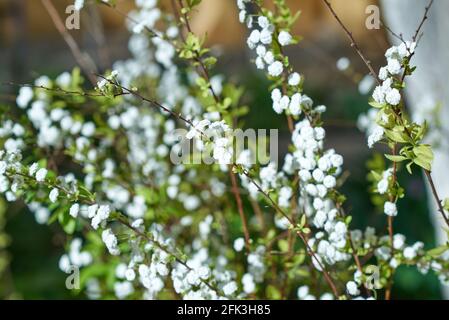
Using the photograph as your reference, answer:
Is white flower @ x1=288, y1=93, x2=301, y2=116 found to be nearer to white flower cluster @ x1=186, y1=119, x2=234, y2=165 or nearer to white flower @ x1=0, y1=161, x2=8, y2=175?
white flower cluster @ x1=186, y1=119, x2=234, y2=165

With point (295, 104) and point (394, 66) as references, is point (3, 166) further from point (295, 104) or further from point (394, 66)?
point (394, 66)

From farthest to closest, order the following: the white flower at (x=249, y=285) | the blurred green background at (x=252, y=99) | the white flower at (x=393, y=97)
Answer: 1. the blurred green background at (x=252, y=99)
2. the white flower at (x=249, y=285)
3. the white flower at (x=393, y=97)

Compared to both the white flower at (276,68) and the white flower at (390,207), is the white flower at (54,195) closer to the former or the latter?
the white flower at (276,68)

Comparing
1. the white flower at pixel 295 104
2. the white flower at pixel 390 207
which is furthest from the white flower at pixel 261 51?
the white flower at pixel 390 207

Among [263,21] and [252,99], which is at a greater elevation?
[252,99]

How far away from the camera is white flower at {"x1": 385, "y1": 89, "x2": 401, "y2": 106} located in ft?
3.40

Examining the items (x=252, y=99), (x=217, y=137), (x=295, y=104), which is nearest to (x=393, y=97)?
(x=295, y=104)

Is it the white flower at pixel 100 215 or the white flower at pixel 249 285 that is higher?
the white flower at pixel 100 215

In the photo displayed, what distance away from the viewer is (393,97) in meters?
1.04

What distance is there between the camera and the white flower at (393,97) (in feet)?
3.40

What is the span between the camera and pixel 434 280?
3.00m

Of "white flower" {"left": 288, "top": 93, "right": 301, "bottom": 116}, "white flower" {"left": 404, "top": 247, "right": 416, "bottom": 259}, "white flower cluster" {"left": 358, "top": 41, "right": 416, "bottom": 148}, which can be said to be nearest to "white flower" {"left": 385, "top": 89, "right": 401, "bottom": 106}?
"white flower cluster" {"left": 358, "top": 41, "right": 416, "bottom": 148}

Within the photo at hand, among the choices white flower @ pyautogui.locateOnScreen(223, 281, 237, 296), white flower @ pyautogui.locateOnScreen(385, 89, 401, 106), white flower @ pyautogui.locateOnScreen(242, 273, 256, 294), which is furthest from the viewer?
white flower @ pyautogui.locateOnScreen(242, 273, 256, 294)

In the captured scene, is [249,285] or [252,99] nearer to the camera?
[249,285]
